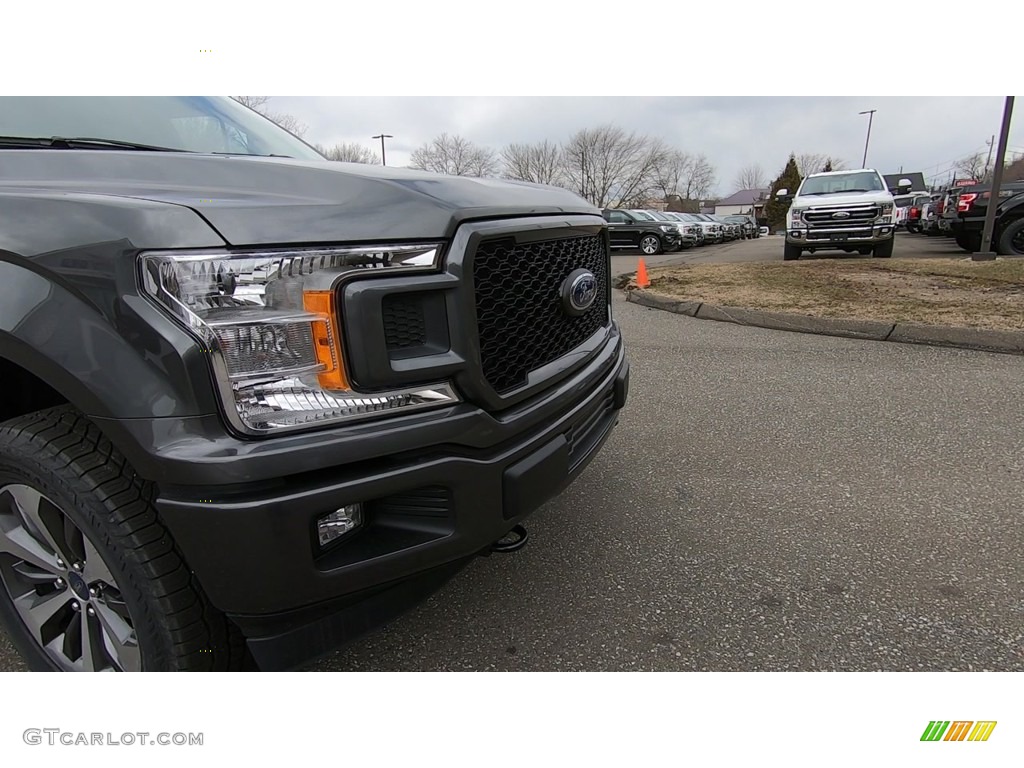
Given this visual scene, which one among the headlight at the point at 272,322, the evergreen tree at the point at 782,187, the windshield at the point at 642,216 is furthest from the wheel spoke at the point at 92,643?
the evergreen tree at the point at 782,187

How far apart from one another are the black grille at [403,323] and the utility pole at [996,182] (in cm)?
1238

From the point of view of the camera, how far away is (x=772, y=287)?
8.28 metres

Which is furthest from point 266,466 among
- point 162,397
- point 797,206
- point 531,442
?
point 797,206

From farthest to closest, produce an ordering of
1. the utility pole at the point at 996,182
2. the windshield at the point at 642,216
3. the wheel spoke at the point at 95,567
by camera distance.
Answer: the windshield at the point at 642,216 → the utility pole at the point at 996,182 → the wheel spoke at the point at 95,567

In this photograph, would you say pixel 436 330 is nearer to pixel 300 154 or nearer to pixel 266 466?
pixel 266 466

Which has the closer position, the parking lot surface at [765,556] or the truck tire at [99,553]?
the truck tire at [99,553]

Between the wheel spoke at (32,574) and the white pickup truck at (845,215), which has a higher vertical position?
the white pickup truck at (845,215)

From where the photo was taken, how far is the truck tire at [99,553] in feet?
4.46

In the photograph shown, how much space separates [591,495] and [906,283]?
7.58 m

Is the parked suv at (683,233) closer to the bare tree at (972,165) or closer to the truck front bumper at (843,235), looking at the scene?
the truck front bumper at (843,235)

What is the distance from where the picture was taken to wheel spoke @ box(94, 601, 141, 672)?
1.52 metres
